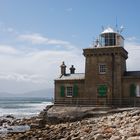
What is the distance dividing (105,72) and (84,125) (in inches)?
272

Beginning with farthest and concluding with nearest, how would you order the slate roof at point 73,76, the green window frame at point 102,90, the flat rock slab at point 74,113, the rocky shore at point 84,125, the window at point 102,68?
the slate roof at point 73,76 < the window at point 102,68 < the green window frame at point 102,90 < the flat rock slab at point 74,113 < the rocky shore at point 84,125

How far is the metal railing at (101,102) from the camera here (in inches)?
1212

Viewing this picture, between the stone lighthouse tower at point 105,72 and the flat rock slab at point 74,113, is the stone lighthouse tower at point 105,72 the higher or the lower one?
the higher one

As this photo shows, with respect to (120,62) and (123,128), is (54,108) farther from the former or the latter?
(123,128)

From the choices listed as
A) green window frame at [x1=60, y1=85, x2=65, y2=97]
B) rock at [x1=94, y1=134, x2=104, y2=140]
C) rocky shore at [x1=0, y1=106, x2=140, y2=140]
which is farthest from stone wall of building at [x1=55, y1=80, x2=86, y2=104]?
rock at [x1=94, y1=134, x2=104, y2=140]

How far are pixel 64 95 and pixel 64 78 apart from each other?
156 centimetres

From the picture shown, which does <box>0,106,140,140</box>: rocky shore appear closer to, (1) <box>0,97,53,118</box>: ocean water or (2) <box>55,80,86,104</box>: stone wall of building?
(2) <box>55,80,86,104</box>: stone wall of building

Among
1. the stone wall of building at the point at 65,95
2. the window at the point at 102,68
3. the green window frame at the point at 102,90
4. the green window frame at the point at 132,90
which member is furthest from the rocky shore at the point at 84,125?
the window at the point at 102,68

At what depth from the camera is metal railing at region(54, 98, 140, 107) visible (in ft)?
101

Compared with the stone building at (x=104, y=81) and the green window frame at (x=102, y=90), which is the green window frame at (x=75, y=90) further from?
the green window frame at (x=102, y=90)

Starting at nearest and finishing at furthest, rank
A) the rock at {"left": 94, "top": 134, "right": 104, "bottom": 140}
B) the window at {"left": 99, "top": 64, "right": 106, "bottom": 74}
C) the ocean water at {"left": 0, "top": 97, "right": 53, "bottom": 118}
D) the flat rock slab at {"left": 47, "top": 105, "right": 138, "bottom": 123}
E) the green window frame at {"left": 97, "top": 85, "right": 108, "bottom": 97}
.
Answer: the rock at {"left": 94, "top": 134, "right": 104, "bottom": 140} < the flat rock slab at {"left": 47, "top": 105, "right": 138, "bottom": 123} < the green window frame at {"left": 97, "top": 85, "right": 108, "bottom": 97} < the window at {"left": 99, "top": 64, "right": 106, "bottom": 74} < the ocean water at {"left": 0, "top": 97, "right": 53, "bottom": 118}

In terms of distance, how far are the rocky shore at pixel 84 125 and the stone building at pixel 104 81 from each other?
173 cm

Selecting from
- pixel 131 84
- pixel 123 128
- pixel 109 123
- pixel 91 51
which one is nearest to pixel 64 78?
pixel 91 51

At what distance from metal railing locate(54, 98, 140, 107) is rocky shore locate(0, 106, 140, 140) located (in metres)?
1.39
